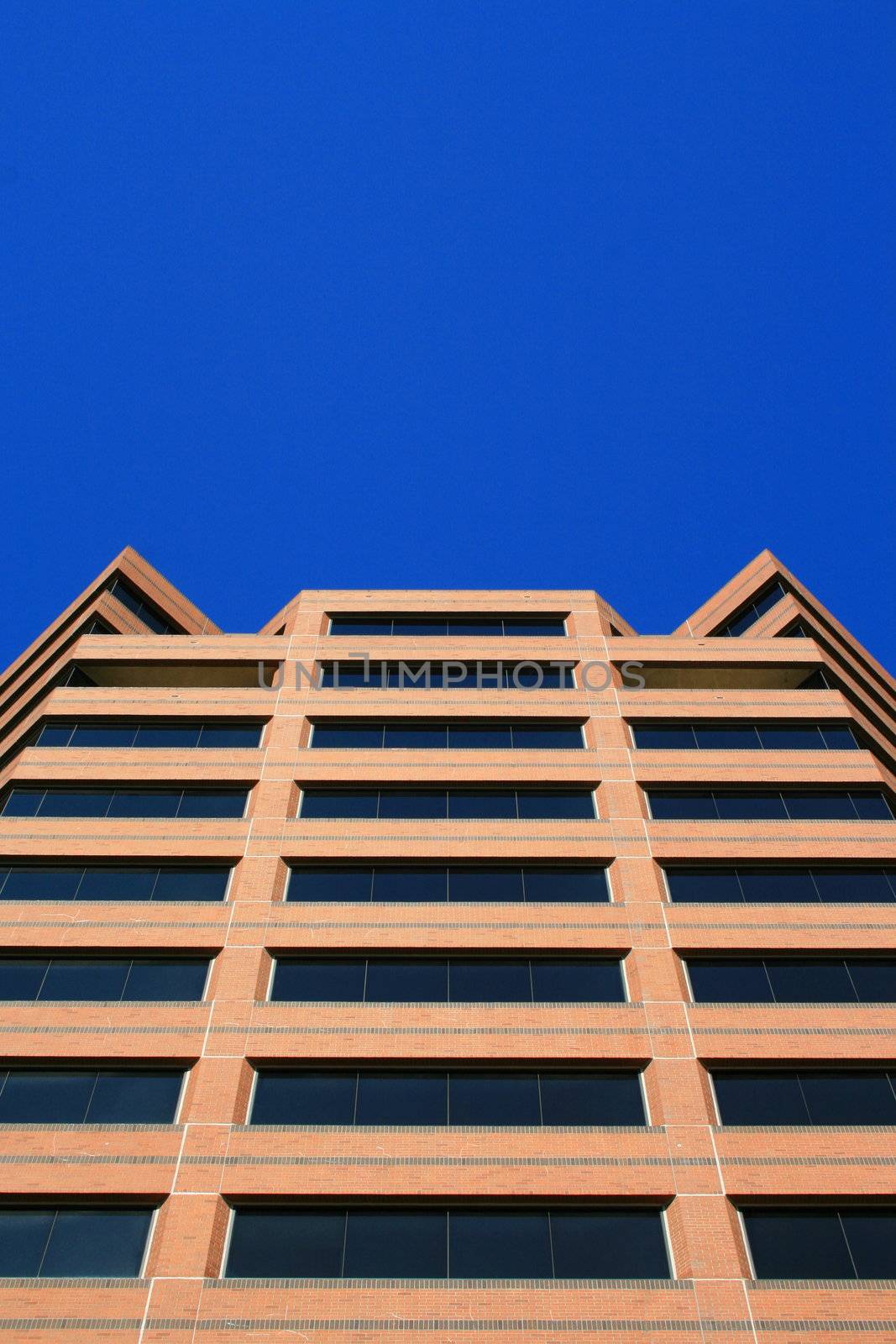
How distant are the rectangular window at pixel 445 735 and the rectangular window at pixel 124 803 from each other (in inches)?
150

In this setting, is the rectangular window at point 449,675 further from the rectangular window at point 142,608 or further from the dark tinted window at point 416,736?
the rectangular window at point 142,608

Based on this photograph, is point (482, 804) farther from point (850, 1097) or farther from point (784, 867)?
point (850, 1097)

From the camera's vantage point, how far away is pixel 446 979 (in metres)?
26.8

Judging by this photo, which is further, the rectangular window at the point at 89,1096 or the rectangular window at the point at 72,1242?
the rectangular window at the point at 89,1096

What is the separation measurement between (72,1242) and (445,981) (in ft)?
32.8

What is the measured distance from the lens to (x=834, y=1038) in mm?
25422

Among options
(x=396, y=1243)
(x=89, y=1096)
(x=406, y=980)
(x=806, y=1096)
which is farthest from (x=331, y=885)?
(x=806, y=1096)

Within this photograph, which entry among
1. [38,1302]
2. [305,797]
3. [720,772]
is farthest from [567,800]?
[38,1302]

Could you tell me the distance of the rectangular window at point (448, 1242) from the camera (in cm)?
2136

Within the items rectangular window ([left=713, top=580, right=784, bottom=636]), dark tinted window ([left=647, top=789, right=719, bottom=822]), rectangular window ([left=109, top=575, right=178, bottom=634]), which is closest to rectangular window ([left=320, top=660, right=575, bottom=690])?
dark tinted window ([left=647, top=789, right=719, bottom=822])

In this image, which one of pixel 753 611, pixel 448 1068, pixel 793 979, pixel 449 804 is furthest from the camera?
pixel 753 611

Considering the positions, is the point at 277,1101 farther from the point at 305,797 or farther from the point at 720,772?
the point at 720,772

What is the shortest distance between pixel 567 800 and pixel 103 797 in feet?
46.3

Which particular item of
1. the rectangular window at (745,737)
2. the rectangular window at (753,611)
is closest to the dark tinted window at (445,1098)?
the rectangular window at (745,737)
